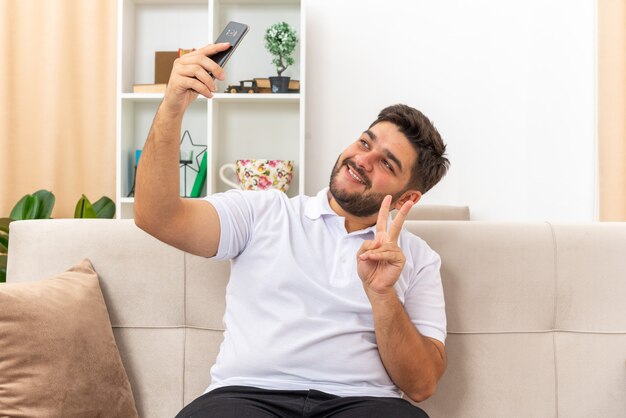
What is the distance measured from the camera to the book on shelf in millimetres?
2846

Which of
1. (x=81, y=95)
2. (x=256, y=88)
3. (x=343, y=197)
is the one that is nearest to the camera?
(x=343, y=197)

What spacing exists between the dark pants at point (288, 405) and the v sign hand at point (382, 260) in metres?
0.21

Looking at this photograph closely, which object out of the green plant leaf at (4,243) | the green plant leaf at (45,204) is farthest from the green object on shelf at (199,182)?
the green plant leaf at (4,243)

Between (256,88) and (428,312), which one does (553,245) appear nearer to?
(428,312)

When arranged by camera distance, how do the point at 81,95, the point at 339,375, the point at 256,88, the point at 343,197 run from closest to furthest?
1. the point at 339,375
2. the point at 343,197
3. the point at 256,88
4. the point at 81,95

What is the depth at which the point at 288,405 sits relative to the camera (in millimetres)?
1220

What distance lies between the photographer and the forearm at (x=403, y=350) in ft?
4.20

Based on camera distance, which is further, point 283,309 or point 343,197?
point 343,197

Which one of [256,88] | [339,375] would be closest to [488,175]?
[256,88]

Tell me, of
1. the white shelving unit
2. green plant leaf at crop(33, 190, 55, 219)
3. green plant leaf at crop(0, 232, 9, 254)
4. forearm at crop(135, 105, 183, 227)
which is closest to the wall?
the white shelving unit

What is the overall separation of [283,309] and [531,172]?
2001 mm

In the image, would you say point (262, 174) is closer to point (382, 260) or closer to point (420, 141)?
point (420, 141)

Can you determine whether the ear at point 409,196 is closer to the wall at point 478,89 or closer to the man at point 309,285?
the man at point 309,285

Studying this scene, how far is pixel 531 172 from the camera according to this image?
300 cm
